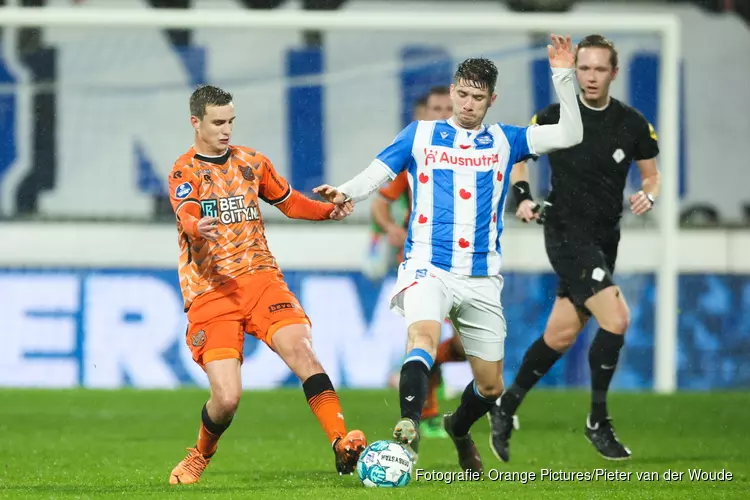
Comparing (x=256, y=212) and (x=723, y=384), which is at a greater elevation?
(x=256, y=212)

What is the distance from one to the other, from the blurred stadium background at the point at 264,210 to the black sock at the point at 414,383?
19.4 ft

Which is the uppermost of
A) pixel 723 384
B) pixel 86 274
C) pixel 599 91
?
pixel 599 91

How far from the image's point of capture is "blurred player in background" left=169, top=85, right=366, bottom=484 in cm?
655

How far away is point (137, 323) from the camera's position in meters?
12.2

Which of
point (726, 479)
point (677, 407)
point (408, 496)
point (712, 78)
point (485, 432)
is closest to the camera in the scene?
point (408, 496)

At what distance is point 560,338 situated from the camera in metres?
8.15

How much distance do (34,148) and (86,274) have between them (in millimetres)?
1332

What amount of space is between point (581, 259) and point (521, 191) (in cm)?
53

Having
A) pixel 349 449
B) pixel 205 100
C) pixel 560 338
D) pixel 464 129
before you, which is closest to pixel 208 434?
pixel 349 449

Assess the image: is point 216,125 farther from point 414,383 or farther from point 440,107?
point 440,107

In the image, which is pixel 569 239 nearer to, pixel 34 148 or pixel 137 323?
pixel 137 323

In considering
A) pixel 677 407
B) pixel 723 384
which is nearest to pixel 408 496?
pixel 677 407

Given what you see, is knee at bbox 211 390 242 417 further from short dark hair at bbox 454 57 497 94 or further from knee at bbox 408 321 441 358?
short dark hair at bbox 454 57 497 94

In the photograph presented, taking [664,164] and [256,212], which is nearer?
[256,212]
